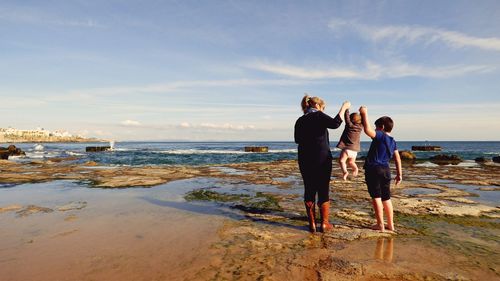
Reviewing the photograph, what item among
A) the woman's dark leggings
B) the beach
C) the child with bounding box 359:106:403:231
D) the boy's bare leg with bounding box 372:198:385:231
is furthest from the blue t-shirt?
the beach

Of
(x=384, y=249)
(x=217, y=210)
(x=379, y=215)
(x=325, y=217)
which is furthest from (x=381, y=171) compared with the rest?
(x=217, y=210)

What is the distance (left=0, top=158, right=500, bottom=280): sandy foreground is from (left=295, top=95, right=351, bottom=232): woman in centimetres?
40

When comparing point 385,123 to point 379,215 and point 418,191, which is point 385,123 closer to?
point 379,215

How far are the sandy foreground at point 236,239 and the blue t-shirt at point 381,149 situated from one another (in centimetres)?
107

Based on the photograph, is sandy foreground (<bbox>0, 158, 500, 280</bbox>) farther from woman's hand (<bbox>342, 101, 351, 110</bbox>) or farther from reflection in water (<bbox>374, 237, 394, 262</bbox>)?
woman's hand (<bbox>342, 101, 351, 110</bbox>)

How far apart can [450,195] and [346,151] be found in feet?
14.5

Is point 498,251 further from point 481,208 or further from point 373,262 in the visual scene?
point 481,208

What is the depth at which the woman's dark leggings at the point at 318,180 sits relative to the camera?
4727 mm

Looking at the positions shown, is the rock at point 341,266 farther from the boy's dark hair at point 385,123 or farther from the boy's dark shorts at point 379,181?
the boy's dark hair at point 385,123

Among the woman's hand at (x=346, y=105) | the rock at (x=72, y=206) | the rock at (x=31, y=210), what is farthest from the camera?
the rock at (x=72, y=206)

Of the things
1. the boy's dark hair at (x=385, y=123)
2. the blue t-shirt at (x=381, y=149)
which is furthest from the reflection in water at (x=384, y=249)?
the boy's dark hair at (x=385, y=123)

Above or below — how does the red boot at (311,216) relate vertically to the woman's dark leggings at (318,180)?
below

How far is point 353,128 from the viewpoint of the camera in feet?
17.6

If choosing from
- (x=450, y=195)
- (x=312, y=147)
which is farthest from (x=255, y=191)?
(x=450, y=195)
